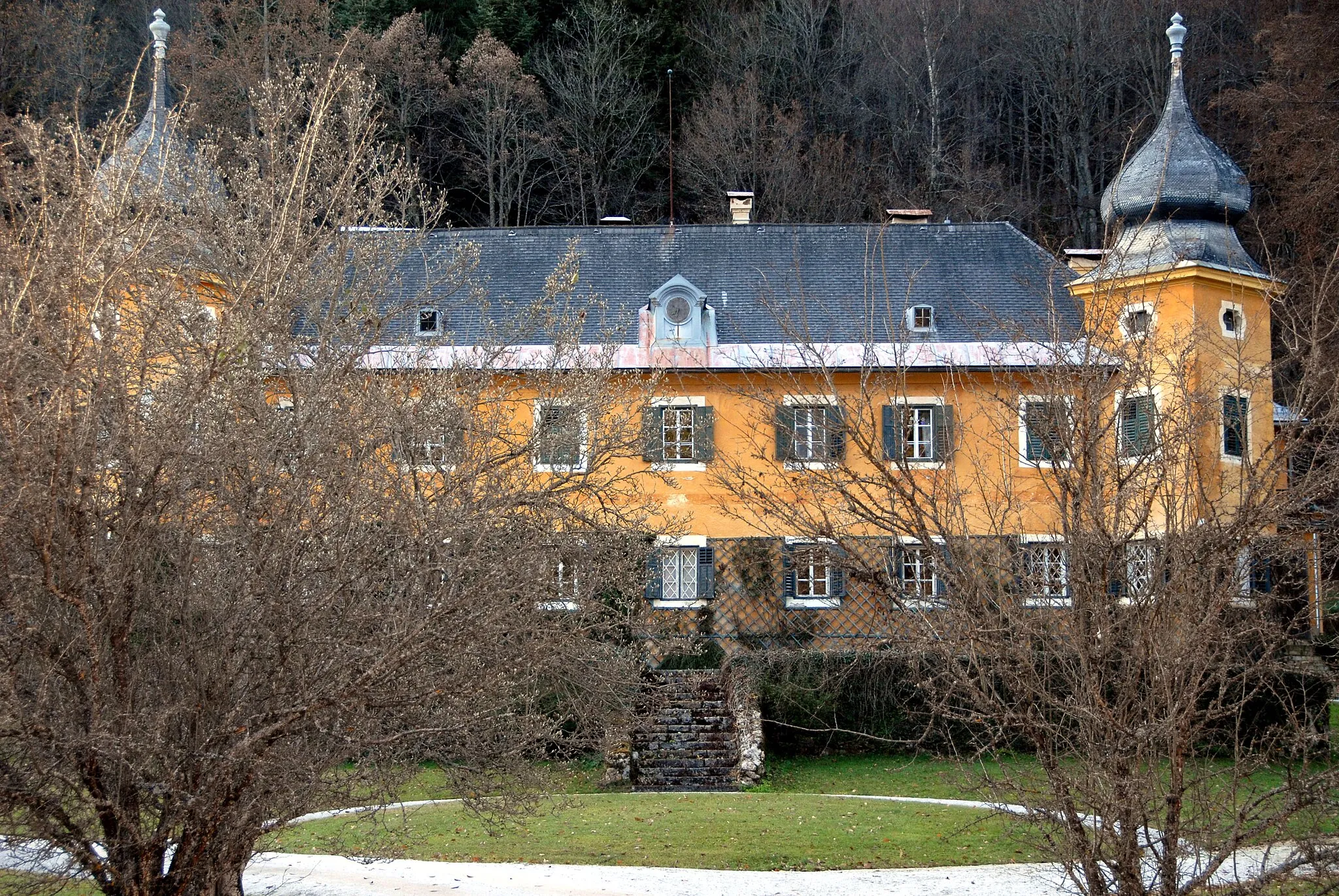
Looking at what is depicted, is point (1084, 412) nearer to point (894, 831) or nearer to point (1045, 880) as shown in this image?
point (1045, 880)

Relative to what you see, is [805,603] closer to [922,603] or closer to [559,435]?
[559,435]

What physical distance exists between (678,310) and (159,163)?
43.9 feet

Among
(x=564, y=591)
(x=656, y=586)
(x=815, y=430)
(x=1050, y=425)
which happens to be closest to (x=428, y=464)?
(x=564, y=591)

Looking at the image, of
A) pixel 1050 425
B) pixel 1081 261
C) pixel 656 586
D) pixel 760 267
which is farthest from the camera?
pixel 1081 261

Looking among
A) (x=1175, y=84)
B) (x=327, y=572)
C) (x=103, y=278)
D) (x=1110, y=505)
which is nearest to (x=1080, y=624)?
(x=1110, y=505)

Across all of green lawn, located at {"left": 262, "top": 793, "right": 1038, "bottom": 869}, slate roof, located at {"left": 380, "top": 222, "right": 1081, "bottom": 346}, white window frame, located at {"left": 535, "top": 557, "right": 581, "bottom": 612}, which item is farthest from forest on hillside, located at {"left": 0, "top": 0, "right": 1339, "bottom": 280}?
white window frame, located at {"left": 535, "top": 557, "right": 581, "bottom": 612}

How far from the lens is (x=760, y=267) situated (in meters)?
22.1

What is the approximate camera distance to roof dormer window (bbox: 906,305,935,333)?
72.9 ft

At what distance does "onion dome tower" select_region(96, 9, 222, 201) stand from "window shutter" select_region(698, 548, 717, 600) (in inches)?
337

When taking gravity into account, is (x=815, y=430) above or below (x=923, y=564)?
above

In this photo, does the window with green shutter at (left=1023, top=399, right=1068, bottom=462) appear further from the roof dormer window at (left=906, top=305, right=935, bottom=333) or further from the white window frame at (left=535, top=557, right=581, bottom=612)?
the roof dormer window at (left=906, top=305, right=935, bottom=333)

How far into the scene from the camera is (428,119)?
3738 centimetres

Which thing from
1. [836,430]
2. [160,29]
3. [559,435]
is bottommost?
[836,430]

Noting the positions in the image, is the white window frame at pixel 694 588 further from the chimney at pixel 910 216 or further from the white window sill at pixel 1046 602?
the white window sill at pixel 1046 602
